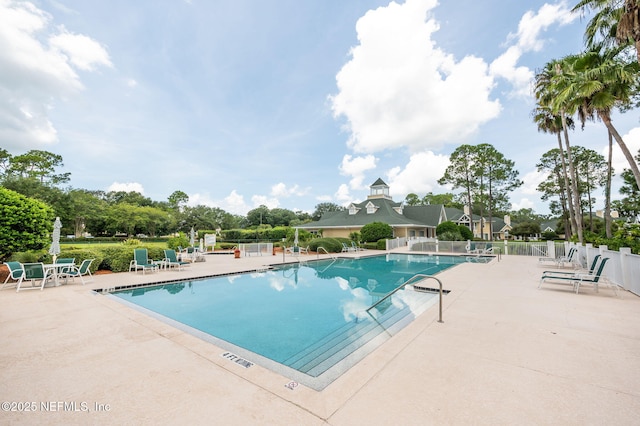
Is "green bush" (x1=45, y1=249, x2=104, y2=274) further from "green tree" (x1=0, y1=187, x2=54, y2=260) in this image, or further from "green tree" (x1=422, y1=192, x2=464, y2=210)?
"green tree" (x1=422, y1=192, x2=464, y2=210)

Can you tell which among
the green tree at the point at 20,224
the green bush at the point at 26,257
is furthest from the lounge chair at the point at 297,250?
the green bush at the point at 26,257

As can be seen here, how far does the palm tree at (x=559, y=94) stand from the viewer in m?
13.6

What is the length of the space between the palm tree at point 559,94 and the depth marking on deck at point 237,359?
55.8 feet

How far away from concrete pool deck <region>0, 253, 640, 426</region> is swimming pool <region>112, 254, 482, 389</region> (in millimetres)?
532

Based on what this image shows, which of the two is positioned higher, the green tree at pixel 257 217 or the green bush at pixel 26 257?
the green tree at pixel 257 217

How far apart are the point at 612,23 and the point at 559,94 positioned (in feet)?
13.5

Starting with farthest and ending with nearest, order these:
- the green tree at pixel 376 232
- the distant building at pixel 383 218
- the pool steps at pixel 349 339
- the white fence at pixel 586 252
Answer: the distant building at pixel 383 218 < the green tree at pixel 376 232 < the white fence at pixel 586 252 < the pool steps at pixel 349 339

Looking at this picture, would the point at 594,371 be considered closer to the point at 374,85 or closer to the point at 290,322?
the point at 290,322

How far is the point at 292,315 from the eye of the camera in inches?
274

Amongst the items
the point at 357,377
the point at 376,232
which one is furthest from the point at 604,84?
the point at 376,232

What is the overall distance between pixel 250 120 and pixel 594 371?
23.6m

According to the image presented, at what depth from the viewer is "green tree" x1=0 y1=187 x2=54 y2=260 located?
10.1m

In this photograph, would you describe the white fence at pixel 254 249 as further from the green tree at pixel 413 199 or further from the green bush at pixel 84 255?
the green tree at pixel 413 199

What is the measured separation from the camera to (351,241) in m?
26.0
